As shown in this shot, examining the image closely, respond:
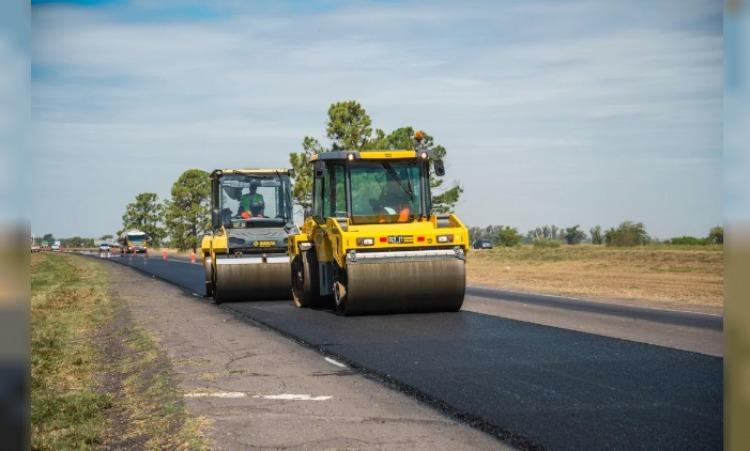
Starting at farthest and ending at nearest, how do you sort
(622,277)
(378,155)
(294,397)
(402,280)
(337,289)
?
(622,277) → (378,155) → (337,289) → (402,280) → (294,397)

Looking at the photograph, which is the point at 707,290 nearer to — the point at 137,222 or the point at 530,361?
the point at 530,361

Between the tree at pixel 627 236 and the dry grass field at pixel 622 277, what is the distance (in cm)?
1530

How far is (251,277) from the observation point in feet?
70.0

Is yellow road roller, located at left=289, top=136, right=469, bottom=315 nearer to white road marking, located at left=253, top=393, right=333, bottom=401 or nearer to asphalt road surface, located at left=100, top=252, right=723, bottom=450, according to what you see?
asphalt road surface, located at left=100, top=252, right=723, bottom=450

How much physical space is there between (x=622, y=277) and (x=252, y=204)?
1835cm

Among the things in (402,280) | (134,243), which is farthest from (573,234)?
(402,280)

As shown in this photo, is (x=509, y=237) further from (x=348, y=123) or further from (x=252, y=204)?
(x=252, y=204)

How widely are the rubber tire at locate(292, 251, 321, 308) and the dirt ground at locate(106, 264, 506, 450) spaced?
4.12m

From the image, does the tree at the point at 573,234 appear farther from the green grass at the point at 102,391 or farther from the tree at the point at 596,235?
the green grass at the point at 102,391

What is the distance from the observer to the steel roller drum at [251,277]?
2116 cm

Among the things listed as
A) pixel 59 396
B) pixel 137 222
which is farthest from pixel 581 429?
pixel 137 222

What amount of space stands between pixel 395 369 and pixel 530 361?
5.41ft

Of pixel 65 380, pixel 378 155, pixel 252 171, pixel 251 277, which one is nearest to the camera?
pixel 65 380

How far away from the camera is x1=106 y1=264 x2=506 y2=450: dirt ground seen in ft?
22.7
